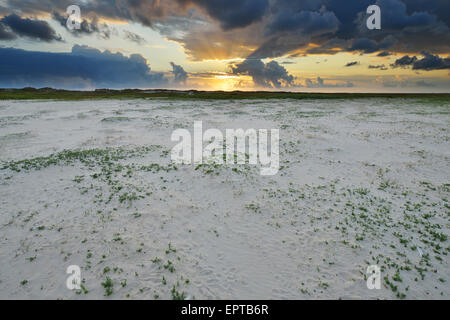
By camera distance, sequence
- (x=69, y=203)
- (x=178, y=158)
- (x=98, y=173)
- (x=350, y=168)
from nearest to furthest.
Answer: (x=69, y=203), (x=98, y=173), (x=350, y=168), (x=178, y=158)

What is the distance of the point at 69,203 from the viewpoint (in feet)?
59.4

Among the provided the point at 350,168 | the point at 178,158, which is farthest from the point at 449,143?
the point at 178,158

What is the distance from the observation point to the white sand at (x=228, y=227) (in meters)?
11.4

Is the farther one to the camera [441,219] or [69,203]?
[69,203]

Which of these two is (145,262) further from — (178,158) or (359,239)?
(178,158)

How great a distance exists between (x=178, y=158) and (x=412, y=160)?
2881cm

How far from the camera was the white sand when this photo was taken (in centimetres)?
1138

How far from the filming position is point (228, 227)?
15.9 metres

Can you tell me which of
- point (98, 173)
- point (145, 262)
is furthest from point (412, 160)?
point (98, 173)

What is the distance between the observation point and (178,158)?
93.8ft

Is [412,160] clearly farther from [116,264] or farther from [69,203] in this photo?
[69,203]

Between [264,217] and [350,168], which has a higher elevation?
[350,168]
